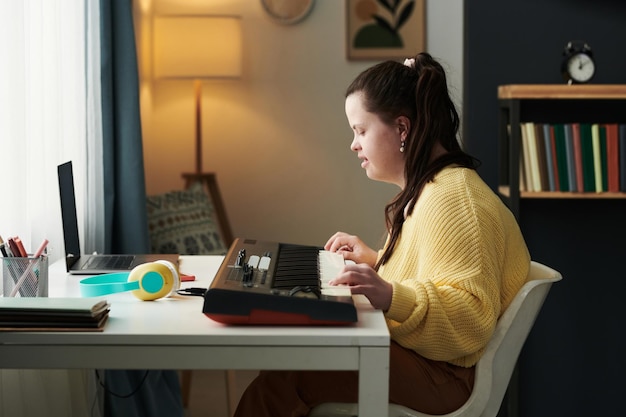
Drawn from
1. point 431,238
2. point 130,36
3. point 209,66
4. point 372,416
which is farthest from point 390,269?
point 209,66

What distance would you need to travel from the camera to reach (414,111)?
2008 mm

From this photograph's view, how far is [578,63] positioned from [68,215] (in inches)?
71.9

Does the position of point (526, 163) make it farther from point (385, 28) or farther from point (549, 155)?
point (385, 28)

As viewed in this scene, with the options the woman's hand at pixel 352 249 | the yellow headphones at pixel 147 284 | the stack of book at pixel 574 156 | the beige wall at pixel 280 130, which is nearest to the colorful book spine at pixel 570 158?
the stack of book at pixel 574 156

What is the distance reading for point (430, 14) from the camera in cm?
441

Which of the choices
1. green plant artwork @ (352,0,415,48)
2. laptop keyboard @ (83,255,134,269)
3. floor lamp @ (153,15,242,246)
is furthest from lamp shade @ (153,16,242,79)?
laptop keyboard @ (83,255,134,269)

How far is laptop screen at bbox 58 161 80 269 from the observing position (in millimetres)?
2172

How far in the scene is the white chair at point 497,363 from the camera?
1852mm

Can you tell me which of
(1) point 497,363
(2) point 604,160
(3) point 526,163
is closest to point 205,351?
(1) point 497,363

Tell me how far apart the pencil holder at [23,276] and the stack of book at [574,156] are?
1838 millimetres

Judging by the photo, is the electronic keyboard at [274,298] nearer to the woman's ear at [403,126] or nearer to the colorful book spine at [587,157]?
the woman's ear at [403,126]

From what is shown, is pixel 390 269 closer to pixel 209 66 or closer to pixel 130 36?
pixel 130 36

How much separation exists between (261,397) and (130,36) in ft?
5.41

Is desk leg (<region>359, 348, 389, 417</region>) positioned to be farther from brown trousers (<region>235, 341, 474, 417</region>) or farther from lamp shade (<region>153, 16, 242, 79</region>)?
lamp shade (<region>153, 16, 242, 79</region>)
